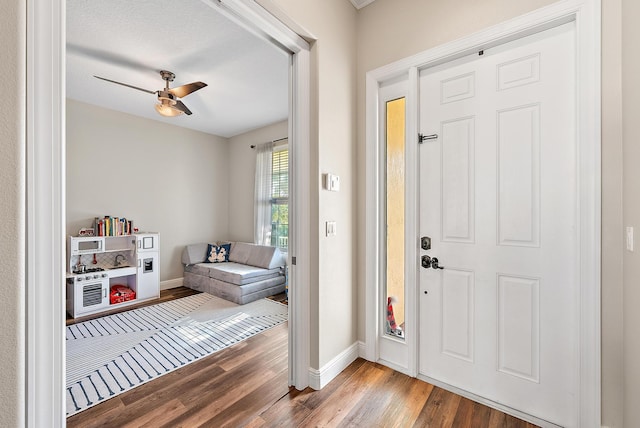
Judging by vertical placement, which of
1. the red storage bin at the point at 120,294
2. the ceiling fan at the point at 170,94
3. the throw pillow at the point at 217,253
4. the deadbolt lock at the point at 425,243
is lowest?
the red storage bin at the point at 120,294

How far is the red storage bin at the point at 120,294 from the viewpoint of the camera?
3896 mm

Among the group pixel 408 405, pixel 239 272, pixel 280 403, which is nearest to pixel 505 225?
pixel 408 405

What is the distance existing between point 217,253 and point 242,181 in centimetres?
A: 146

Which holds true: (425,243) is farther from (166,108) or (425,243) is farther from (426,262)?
(166,108)

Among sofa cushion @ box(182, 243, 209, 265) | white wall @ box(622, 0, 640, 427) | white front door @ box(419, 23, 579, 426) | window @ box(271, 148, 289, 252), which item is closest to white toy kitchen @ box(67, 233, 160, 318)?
sofa cushion @ box(182, 243, 209, 265)

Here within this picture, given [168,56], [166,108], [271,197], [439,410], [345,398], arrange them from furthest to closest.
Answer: [271,197] < [166,108] < [168,56] < [345,398] < [439,410]

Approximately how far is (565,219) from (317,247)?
4.74 ft

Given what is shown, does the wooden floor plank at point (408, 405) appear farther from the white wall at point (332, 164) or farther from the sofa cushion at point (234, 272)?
the sofa cushion at point (234, 272)

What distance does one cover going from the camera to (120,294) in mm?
3963

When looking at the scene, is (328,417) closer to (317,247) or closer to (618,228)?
(317,247)

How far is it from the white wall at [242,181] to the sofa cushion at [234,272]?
875 millimetres

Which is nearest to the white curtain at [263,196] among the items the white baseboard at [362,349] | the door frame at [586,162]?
the white baseboard at [362,349]

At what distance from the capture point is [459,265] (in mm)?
1902

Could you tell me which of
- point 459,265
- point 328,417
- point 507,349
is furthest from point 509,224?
→ point 328,417
